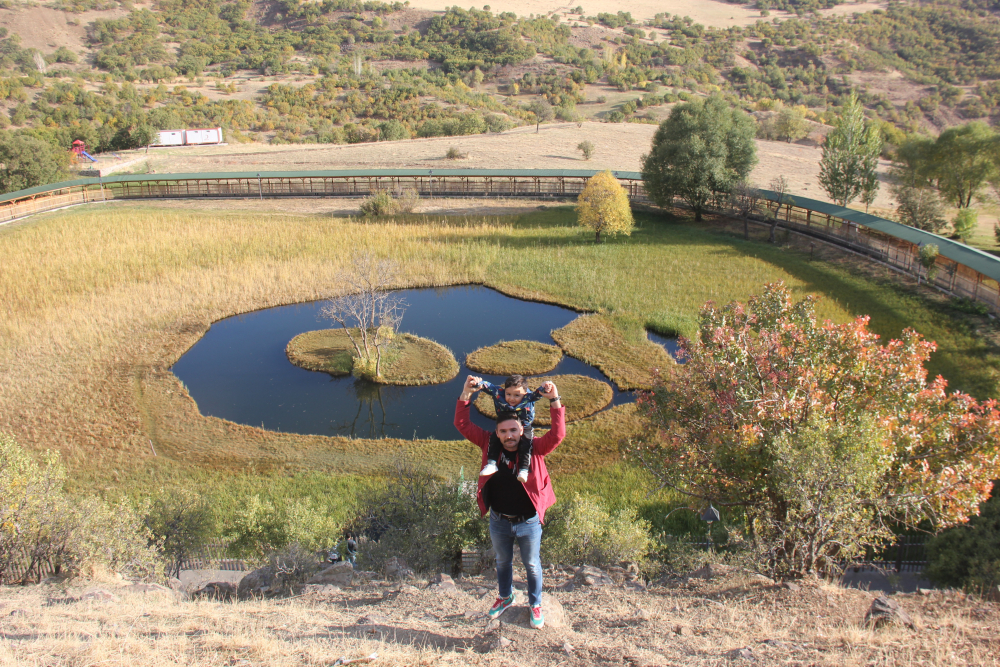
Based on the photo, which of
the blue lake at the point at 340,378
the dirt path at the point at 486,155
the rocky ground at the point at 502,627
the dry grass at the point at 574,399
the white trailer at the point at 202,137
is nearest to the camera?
the rocky ground at the point at 502,627

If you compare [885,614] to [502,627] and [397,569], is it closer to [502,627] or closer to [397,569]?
[502,627]

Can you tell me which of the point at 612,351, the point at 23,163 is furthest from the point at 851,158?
the point at 23,163

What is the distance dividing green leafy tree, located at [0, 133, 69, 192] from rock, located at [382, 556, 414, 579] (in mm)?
51415

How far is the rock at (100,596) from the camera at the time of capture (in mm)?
8425

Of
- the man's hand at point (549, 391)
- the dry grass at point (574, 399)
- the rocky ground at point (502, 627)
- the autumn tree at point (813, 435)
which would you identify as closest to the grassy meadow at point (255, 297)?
the dry grass at point (574, 399)

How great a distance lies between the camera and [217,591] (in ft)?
32.1

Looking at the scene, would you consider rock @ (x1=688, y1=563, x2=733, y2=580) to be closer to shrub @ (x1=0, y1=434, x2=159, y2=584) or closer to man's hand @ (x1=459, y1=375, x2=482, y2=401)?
man's hand @ (x1=459, y1=375, x2=482, y2=401)

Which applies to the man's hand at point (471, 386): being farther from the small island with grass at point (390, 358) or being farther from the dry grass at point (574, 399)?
the small island with grass at point (390, 358)

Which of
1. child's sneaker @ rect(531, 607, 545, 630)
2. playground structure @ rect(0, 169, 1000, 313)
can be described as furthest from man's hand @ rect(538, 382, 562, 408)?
playground structure @ rect(0, 169, 1000, 313)

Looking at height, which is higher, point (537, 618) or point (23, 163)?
Answer: point (23, 163)

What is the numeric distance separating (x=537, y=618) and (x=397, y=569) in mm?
3678

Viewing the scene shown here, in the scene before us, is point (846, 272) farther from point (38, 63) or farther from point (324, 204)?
point (38, 63)

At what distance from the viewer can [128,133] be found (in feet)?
206

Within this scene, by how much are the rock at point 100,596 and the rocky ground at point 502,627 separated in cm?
4
